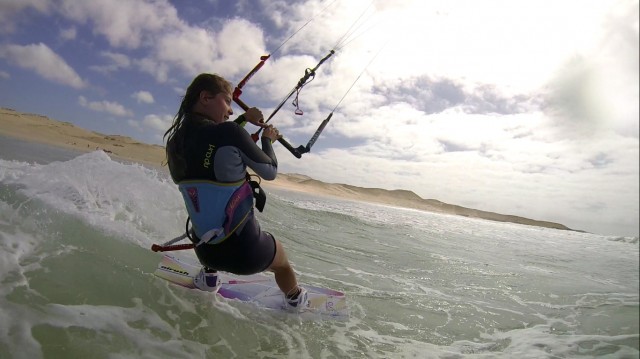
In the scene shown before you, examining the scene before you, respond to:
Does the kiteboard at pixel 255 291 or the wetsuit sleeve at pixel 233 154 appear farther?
the kiteboard at pixel 255 291

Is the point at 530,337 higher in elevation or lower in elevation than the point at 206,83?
lower

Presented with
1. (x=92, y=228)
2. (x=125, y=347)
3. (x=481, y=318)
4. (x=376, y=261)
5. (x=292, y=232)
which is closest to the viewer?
(x=125, y=347)

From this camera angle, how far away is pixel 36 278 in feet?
9.59

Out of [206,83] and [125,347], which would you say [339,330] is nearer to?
[125,347]

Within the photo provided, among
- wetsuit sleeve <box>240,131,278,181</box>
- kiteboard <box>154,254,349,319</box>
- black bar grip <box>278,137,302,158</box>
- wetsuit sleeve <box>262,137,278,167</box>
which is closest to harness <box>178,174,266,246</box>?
wetsuit sleeve <box>240,131,278,181</box>

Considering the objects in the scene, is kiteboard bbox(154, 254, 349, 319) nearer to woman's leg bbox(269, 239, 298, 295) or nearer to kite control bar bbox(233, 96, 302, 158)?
woman's leg bbox(269, 239, 298, 295)

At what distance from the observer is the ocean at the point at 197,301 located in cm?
256

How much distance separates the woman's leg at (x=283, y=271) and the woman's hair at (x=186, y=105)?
44.2 inches

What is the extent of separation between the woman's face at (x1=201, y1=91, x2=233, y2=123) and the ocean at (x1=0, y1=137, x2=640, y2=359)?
173cm

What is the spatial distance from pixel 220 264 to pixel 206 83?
4.96ft

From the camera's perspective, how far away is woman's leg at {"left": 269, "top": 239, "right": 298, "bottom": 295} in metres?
3.29

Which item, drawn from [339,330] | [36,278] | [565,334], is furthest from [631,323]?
[36,278]

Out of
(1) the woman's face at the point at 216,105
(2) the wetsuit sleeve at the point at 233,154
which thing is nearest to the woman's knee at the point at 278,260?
(2) the wetsuit sleeve at the point at 233,154

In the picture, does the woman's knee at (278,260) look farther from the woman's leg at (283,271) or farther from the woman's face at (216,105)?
the woman's face at (216,105)
